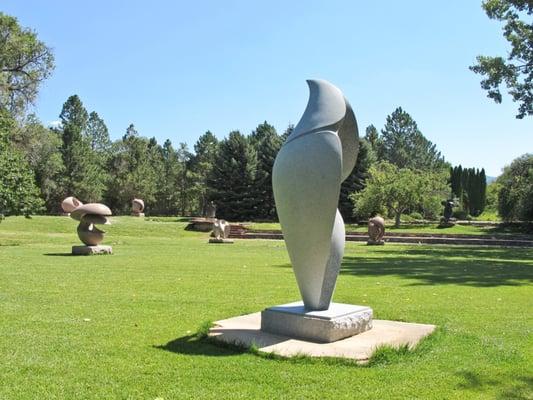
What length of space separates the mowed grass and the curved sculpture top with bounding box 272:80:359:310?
1.43m

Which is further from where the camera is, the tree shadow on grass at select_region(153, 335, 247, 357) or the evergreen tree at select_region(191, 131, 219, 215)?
the evergreen tree at select_region(191, 131, 219, 215)

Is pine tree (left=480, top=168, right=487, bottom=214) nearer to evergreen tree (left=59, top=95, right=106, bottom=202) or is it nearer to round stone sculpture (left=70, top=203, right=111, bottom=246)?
evergreen tree (left=59, top=95, right=106, bottom=202)

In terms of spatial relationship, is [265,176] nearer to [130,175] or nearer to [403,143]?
[130,175]

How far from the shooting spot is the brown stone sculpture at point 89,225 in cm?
1854

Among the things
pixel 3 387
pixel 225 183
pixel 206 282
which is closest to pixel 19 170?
pixel 206 282

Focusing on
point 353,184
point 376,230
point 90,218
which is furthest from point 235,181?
point 90,218

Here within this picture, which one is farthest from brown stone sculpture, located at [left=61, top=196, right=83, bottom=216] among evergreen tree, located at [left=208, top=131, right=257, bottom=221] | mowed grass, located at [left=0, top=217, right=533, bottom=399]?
evergreen tree, located at [left=208, top=131, right=257, bottom=221]

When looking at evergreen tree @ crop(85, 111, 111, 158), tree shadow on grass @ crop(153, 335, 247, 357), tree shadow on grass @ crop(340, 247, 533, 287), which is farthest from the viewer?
evergreen tree @ crop(85, 111, 111, 158)

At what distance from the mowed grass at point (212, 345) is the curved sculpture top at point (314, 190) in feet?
4.69

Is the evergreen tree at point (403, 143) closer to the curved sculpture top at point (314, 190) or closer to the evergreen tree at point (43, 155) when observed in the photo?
the evergreen tree at point (43, 155)

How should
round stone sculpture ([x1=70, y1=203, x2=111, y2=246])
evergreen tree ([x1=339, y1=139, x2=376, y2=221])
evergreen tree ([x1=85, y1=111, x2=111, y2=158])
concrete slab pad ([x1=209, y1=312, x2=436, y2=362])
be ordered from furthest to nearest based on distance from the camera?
evergreen tree ([x1=85, y1=111, x2=111, y2=158]), evergreen tree ([x1=339, y1=139, x2=376, y2=221]), round stone sculpture ([x1=70, y1=203, x2=111, y2=246]), concrete slab pad ([x1=209, y1=312, x2=436, y2=362])

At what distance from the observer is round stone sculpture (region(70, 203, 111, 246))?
61.3ft

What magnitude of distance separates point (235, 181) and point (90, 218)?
32.9 meters

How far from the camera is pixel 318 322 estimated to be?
5965mm
